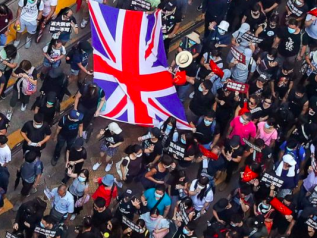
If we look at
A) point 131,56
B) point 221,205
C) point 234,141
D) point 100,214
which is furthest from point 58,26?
point 221,205

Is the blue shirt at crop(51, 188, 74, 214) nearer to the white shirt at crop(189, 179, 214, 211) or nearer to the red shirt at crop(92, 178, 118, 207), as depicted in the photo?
the red shirt at crop(92, 178, 118, 207)

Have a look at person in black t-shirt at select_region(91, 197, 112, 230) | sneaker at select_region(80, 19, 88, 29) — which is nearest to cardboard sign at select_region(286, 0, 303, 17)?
sneaker at select_region(80, 19, 88, 29)

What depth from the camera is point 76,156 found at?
15508 mm

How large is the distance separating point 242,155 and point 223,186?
1154mm

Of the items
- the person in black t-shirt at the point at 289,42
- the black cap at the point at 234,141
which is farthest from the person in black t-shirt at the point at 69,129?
the person in black t-shirt at the point at 289,42

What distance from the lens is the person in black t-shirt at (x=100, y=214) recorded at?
14789 millimetres

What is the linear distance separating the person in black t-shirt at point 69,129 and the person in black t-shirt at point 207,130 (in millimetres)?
2082

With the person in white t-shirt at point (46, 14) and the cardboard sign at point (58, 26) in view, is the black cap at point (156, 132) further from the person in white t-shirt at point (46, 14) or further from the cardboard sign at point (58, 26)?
the person in white t-shirt at point (46, 14)

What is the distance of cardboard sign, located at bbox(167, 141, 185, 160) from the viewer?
51.7ft

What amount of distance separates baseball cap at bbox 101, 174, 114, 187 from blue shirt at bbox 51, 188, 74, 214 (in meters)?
0.59

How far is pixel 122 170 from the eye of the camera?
1591 cm

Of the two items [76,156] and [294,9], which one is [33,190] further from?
[294,9]

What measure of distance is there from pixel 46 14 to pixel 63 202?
175 inches

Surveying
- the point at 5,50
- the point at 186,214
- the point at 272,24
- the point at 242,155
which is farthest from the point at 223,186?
the point at 5,50
